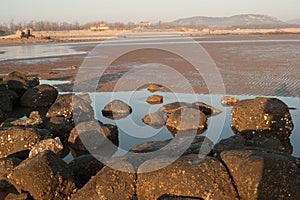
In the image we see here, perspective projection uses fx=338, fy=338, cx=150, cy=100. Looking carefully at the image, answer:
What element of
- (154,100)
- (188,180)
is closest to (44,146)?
(188,180)

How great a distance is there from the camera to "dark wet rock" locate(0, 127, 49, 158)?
28.7 ft

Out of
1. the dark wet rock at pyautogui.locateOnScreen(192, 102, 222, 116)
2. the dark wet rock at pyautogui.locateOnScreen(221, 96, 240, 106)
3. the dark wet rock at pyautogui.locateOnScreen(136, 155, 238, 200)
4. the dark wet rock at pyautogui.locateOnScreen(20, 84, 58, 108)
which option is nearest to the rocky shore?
the dark wet rock at pyautogui.locateOnScreen(136, 155, 238, 200)

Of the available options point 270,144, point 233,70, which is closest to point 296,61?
point 233,70

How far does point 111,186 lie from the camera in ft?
19.9

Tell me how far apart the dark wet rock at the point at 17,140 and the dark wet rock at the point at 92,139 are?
114 centimetres

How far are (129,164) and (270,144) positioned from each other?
12.4ft

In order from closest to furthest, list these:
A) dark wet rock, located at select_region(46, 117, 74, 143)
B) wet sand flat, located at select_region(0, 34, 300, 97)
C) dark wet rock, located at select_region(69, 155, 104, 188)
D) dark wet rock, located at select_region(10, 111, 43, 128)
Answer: dark wet rock, located at select_region(69, 155, 104, 188) → dark wet rock, located at select_region(10, 111, 43, 128) → dark wet rock, located at select_region(46, 117, 74, 143) → wet sand flat, located at select_region(0, 34, 300, 97)

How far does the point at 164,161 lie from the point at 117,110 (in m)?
7.16

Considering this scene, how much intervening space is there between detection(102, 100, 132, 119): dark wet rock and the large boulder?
632 cm

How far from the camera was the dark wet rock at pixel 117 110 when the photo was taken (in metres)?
13.0

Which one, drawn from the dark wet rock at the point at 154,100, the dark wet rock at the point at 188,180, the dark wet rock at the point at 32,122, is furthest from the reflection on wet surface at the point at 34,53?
the dark wet rock at the point at 188,180

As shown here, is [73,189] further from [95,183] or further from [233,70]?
[233,70]

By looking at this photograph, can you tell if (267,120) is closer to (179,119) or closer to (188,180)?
(179,119)

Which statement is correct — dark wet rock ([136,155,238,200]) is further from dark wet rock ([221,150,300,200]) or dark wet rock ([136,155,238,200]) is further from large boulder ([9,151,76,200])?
large boulder ([9,151,76,200])
